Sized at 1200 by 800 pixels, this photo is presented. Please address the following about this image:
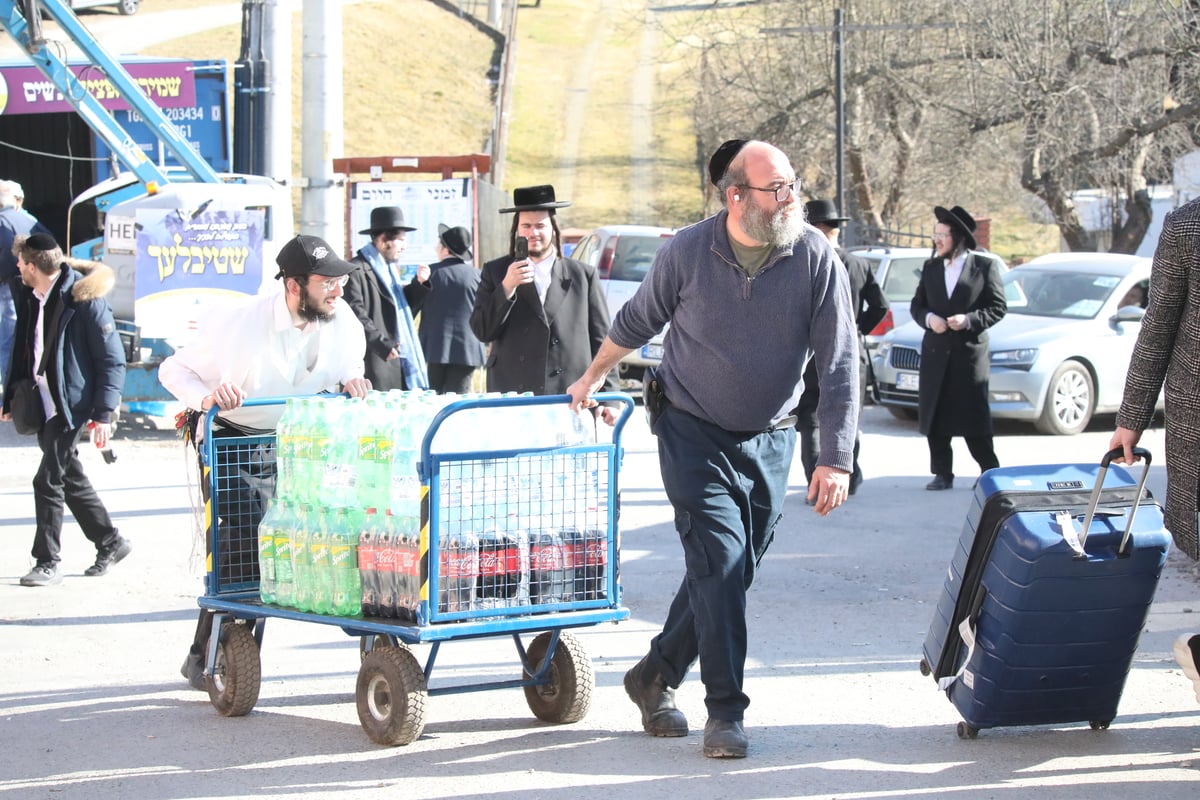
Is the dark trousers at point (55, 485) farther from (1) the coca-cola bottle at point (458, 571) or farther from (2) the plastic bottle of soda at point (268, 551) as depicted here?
(1) the coca-cola bottle at point (458, 571)

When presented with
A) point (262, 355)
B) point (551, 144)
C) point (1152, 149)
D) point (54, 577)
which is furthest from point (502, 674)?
point (551, 144)

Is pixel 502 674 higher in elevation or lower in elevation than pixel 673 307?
lower

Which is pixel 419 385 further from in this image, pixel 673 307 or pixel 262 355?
pixel 673 307

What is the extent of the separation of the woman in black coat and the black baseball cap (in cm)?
617

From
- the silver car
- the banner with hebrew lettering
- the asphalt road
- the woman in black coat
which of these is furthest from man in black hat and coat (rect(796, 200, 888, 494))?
the banner with hebrew lettering

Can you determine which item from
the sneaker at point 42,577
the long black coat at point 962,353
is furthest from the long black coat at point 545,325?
the long black coat at point 962,353

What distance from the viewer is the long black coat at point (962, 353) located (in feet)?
37.0

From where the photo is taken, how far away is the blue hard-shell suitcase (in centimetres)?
501

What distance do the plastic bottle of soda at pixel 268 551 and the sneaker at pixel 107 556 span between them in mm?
3491

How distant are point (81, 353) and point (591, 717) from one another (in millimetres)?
4253

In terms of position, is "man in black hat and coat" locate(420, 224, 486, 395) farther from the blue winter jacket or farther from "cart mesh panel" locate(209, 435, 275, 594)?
"cart mesh panel" locate(209, 435, 275, 594)

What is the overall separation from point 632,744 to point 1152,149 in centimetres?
2461

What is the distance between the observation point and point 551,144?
2304 inches

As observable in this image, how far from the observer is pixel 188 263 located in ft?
49.1
